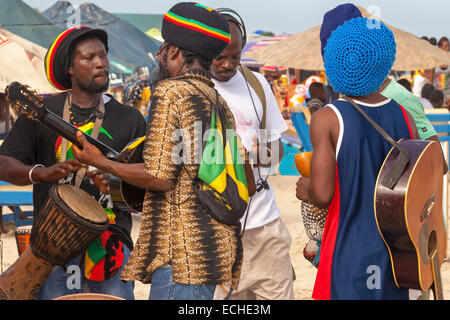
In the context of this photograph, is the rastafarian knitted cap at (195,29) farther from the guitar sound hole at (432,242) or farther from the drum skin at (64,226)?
the guitar sound hole at (432,242)

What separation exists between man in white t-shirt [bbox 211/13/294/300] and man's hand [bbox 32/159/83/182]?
4.69ft

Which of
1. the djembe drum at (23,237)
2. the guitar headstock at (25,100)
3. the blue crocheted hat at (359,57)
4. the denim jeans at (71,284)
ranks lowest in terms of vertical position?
the djembe drum at (23,237)

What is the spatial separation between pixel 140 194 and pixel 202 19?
814mm

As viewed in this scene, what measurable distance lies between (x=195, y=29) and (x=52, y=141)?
3.74ft

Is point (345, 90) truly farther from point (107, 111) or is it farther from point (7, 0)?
point (7, 0)

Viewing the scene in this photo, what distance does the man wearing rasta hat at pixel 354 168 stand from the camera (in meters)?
2.96

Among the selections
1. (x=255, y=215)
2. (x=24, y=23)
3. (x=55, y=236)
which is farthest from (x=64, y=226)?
(x=24, y=23)

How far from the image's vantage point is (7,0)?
44.6ft

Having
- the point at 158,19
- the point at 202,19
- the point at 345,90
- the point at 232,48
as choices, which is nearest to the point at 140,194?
the point at 202,19

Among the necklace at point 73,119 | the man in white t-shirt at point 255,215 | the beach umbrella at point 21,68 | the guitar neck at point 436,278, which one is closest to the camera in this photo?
the guitar neck at point 436,278

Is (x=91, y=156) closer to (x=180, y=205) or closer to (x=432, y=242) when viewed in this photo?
(x=180, y=205)

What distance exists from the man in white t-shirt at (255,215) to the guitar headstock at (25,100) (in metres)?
1.54

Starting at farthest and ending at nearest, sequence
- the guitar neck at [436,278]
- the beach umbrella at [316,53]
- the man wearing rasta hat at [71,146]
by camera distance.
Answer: the beach umbrella at [316,53] → the man wearing rasta hat at [71,146] → the guitar neck at [436,278]

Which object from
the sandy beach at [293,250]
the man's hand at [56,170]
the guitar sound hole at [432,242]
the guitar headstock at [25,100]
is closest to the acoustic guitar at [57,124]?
the guitar headstock at [25,100]
